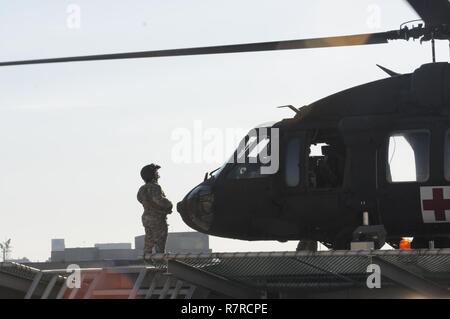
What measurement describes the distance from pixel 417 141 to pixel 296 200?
6.25ft

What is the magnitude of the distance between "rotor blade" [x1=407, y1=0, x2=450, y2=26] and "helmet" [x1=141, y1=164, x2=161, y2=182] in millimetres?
4235

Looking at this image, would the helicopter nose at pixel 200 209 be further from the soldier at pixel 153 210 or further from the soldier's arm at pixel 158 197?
the soldier's arm at pixel 158 197

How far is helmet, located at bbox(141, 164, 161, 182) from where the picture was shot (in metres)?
13.0

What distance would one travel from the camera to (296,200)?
13.1 m

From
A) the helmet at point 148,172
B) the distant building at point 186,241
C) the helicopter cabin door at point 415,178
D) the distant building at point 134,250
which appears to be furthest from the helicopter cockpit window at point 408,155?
the distant building at point 186,241

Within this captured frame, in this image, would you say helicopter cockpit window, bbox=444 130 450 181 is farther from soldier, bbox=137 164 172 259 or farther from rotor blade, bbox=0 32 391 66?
soldier, bbox=137 164 172 259

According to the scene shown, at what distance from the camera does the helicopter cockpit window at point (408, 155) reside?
504 inches

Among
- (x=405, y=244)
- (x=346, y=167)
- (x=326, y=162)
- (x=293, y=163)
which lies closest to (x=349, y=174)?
(x=346, y=167)

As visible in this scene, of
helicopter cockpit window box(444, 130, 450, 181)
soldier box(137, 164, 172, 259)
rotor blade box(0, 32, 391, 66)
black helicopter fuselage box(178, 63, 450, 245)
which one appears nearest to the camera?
rotor blade box(0, 32, 391, 66)

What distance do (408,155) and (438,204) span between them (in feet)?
2.97

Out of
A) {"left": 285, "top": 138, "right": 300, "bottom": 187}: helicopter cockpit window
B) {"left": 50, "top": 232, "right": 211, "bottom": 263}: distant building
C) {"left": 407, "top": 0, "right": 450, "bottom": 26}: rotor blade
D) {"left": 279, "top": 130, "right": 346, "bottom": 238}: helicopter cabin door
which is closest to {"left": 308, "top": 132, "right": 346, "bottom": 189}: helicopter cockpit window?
{"left": 279, "top": 130, "right": 346, "bottom": 238}: helicopter cabin door

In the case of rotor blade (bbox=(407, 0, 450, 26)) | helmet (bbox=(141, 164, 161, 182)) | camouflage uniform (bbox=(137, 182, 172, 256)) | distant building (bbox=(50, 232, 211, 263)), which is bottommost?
distant building (bbox=(50, 232, 211, 263))
